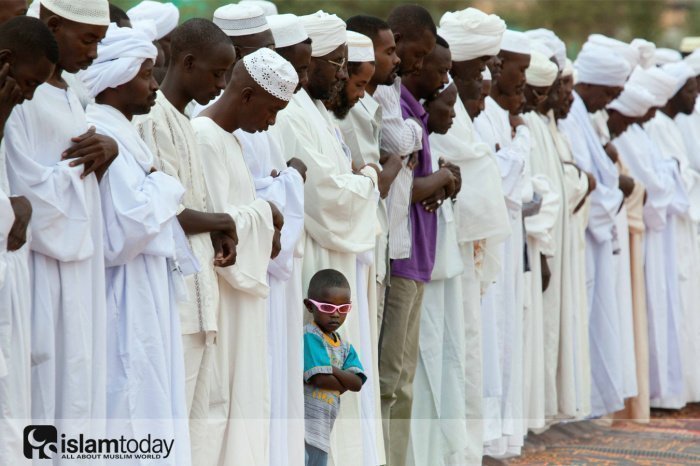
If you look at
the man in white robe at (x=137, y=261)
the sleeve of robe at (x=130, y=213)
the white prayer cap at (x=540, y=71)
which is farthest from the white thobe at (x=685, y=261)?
the sleeve of robe at (x=130, y=213)

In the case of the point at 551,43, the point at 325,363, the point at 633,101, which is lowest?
the point at 325,363

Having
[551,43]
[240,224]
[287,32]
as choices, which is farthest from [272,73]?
[551,43]

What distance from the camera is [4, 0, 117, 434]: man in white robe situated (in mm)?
5012

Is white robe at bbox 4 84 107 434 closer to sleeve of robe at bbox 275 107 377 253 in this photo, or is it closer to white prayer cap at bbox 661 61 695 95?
sleeve of robe at bbox 275 107 377 253

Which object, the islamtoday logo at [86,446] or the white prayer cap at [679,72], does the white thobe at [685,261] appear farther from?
the islamtoday logo at [86,446]

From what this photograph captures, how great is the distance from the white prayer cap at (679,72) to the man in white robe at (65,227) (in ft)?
30.7

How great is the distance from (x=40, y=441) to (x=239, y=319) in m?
1.37

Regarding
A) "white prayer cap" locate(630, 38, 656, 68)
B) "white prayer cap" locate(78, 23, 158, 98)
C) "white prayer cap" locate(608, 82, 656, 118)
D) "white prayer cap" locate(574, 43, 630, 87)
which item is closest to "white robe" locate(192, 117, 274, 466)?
"white prayer cap" locate(78, 23, 158, 98)

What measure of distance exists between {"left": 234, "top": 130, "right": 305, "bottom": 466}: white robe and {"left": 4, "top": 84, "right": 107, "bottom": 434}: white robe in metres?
1.35

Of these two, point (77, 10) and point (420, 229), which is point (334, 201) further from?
point (77, 10)

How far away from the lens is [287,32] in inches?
273

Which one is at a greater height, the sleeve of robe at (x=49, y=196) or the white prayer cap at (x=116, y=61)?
the white prayer cap at (x=116, y=61)

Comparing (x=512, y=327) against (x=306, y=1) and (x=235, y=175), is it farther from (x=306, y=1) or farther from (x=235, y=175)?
(x=306, y=1)

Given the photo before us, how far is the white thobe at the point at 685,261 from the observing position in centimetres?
1335
